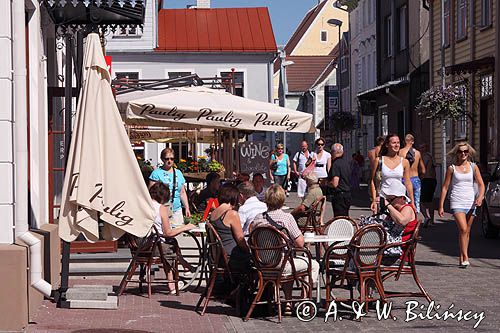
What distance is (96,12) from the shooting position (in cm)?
1286

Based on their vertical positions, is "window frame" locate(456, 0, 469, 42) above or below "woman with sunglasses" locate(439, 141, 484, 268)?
above

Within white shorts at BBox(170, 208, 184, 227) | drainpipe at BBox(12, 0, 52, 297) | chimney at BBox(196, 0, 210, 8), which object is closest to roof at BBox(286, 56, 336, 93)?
chimney at BBox(196, 0, 210, 8)

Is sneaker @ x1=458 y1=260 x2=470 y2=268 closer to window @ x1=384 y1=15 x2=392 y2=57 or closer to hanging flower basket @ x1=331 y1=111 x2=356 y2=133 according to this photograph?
window @ x1=384 y1=15 x2=392 y2=57

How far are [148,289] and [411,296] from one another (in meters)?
3.01

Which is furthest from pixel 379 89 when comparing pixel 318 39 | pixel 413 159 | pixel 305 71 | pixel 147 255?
pixel 318 39

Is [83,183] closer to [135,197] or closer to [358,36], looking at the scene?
[135,197]

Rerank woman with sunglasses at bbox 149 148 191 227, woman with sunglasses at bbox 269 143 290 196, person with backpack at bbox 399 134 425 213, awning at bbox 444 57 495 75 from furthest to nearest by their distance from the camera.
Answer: woman with sunglasses at bbox 269 143 290 196, awning at bbox 444 57 495 75, person with backpack at bbox 399 134 425 213, woman with sunglasses at bbox 149 148 191 227

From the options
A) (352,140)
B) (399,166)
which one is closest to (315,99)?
(352,140)

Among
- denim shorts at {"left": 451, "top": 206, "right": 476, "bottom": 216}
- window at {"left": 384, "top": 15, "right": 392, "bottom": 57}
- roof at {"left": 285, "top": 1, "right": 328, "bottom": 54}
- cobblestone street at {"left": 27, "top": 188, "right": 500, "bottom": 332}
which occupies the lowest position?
cobblestone street at {"left": 27, "top": 188, "right": 500, "bottom": 332}

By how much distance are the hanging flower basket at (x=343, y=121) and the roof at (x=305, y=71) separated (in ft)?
84.9

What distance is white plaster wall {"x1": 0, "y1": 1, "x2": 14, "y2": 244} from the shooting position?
32.0ft

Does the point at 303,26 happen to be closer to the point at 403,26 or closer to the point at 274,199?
the point at 403,26

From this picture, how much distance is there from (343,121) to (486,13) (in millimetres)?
25885

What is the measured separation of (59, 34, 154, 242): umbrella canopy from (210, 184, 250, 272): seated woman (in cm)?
72
